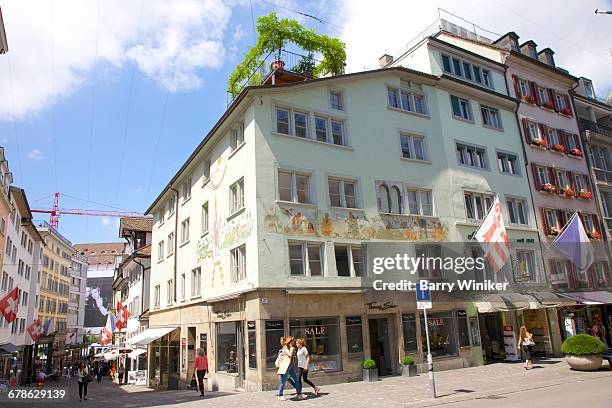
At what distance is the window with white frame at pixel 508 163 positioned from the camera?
2984cm

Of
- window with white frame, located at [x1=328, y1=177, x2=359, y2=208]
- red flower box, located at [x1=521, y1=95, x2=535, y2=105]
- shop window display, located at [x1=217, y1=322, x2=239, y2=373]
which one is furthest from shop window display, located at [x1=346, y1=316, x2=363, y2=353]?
A: red flower box, located at [x1=521, y1=95, x2=535, y2=105]

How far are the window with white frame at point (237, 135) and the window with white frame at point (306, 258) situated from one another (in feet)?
19.2

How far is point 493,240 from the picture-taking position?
21766mm

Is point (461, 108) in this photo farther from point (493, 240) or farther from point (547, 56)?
point (547, 56)

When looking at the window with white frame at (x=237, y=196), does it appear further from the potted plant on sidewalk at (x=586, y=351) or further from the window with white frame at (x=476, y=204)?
the potted plant on sidewalk at (x=586, y=351)

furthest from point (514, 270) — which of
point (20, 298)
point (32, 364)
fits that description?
point (32, 364)

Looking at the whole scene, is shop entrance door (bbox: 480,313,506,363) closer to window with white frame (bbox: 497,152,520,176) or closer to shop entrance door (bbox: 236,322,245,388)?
window with white frame (bbox: 497,152,520,176)

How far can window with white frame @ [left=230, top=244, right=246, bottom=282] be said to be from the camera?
2125cm

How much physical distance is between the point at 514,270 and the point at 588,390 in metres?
14.7

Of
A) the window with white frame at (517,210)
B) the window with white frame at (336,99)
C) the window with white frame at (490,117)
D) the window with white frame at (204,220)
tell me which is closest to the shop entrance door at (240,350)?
the window with white frame at (204,220)

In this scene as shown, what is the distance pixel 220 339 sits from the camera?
22.9 meters

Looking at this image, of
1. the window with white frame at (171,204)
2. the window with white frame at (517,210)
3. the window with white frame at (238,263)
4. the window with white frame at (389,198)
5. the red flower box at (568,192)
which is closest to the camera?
the window with white frame at (238,263)

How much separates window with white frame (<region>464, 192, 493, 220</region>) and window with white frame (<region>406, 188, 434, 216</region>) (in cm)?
282

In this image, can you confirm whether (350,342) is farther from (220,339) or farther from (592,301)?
(592,301)
